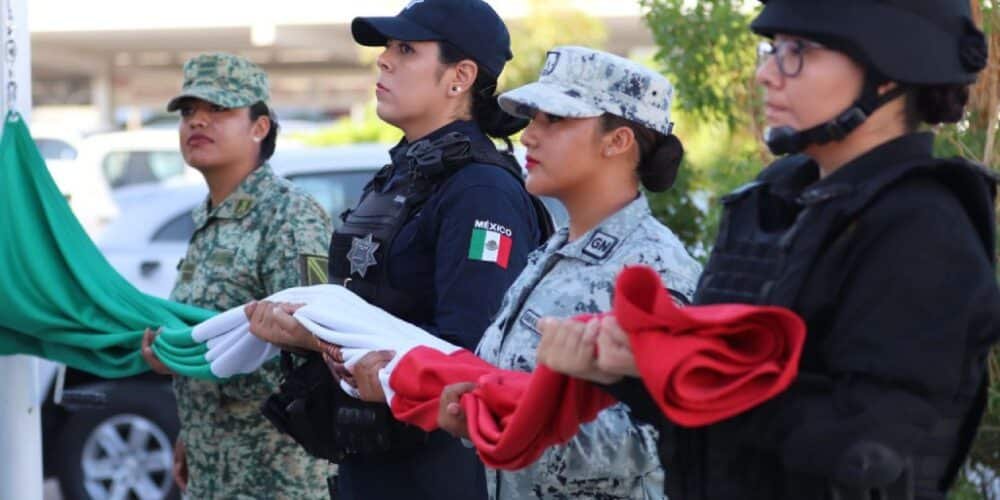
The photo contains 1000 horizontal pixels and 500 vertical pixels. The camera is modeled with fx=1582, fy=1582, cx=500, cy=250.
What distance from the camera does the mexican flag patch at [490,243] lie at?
362 centimetres

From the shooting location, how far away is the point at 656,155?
3.34 metres

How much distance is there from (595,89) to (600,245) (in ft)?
1.05

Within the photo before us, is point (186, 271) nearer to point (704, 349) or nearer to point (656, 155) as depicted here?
point (656, 155)

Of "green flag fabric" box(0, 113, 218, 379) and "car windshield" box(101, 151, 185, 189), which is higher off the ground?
"car windshield" box(101, 151, 185, 189)

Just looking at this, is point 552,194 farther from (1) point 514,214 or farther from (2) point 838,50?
(2) point 838,50

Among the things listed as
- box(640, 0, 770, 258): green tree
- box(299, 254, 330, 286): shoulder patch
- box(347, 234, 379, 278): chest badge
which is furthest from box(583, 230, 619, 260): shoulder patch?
box(640, 0, 770, 258): green tree

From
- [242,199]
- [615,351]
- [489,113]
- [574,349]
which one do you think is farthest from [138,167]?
[615,351]

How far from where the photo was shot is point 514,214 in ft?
12.2

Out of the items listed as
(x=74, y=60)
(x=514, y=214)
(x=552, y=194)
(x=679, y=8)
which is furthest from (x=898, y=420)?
(x=74, y=60)

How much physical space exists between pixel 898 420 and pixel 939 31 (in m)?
0.59

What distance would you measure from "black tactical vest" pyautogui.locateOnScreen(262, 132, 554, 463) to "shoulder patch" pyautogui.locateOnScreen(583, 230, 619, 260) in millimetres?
648

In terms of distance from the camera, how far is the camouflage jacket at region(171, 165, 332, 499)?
4.63 m

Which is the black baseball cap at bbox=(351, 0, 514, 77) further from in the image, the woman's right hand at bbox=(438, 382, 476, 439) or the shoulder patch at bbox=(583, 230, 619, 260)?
the woman's right hand at bbox=(438, 382, 476, 439)

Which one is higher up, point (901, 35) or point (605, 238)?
point (901, 35)
